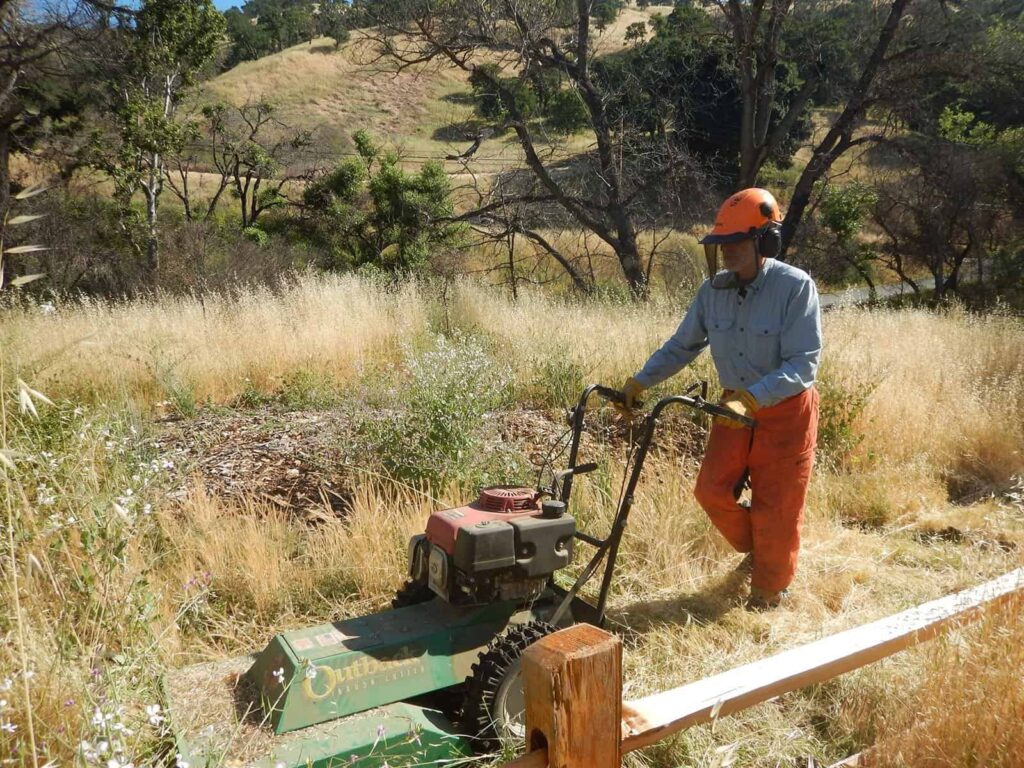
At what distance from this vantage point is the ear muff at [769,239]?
12.3ft

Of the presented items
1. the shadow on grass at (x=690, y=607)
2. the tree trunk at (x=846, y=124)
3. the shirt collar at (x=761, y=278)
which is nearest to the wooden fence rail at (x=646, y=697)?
the shadow on grass at (x=690, y=607)

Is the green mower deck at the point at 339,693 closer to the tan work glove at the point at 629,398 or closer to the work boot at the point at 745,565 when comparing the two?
the tan work glove at the point at 629,398

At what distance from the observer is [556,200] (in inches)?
608

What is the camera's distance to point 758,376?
13.0ft

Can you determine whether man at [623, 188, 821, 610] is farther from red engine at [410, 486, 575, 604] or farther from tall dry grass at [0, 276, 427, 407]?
tall dry grass at [0, 276, 427, 407]

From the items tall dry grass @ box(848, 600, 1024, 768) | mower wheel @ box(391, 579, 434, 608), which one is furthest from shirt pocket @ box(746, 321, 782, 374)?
mower wheel @ box(391, 579, 434, 608)

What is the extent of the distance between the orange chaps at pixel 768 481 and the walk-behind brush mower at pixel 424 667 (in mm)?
665

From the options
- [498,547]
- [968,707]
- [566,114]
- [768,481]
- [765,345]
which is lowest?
[968,707]

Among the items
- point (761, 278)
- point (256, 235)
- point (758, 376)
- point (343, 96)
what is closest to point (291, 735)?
A: point (758, 376)

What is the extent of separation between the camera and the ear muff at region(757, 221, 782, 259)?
3748 mm

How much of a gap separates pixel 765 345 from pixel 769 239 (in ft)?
1.64

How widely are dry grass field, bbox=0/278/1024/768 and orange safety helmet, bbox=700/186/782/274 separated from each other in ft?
5.54

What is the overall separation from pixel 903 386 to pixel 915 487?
1.91m

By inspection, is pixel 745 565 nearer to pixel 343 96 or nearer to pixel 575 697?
pixel 575 697
